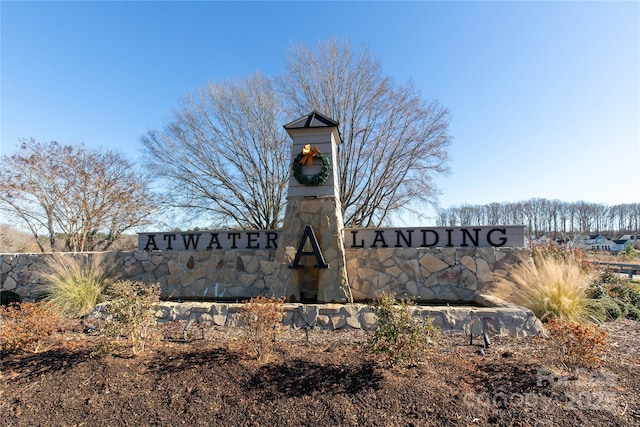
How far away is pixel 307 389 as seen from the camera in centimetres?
287

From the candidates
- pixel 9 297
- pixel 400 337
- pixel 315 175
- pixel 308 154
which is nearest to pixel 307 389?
pixel 400 337

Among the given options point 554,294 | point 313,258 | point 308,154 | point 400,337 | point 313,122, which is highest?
point 313,122

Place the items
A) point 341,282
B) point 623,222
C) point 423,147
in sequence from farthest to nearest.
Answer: point 623,222
point 423,147
point 341,282

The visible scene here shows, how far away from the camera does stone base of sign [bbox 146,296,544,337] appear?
4605mm

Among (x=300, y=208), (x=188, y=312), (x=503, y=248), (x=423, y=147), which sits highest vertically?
(x=423, y=147)

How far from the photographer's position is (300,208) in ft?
23.3

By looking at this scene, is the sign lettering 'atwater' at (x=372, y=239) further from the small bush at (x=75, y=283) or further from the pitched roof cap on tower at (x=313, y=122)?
the pitched roof cap on tower at (x=313, y=122)

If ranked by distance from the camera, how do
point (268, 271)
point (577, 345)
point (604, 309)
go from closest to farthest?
point (577, 345) < point (604, 309) < point (268, 271)

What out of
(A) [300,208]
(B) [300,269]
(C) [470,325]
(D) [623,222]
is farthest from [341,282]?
(D) [623,222]

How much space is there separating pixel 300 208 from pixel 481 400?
198 inches

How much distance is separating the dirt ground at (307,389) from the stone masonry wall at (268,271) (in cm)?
337

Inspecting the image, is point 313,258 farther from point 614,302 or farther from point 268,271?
point 614,302

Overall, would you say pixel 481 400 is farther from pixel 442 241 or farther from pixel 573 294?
pixel 442 241

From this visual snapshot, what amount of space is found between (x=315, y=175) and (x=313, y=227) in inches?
44.6
